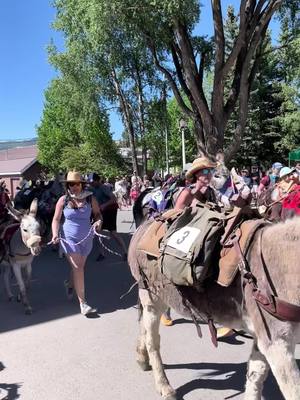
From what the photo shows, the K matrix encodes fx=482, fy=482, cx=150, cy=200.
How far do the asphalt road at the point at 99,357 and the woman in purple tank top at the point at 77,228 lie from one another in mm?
498

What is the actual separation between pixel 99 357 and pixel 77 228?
197cm

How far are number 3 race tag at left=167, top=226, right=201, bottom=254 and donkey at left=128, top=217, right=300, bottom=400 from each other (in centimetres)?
31

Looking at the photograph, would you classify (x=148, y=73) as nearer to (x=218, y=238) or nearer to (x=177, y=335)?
(x=177, y=335)

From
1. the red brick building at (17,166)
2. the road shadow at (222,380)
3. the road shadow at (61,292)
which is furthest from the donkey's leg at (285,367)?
the red brick building at (17,166)

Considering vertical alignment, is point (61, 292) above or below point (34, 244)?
below

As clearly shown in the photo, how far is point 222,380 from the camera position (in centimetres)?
443

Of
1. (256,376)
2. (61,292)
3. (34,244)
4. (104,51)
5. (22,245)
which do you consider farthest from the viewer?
(104,51)

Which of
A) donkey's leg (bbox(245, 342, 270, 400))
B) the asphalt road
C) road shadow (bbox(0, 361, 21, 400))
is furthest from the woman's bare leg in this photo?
donkey's leg (bbox(245, 342, 270, 400))

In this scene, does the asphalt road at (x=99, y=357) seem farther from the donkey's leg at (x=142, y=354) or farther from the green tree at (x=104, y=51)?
the green tree at (x=104, y=51)

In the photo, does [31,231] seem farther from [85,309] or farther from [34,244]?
[85,309]

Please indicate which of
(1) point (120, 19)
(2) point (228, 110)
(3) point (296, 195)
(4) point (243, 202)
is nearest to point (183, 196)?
(4) point (243, 202)

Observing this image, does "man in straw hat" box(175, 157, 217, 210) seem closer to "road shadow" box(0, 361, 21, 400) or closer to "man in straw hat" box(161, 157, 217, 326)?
"man in straw hat" box(161, 157, 217, 326)

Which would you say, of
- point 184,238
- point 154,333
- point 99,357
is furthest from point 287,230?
point 99,357

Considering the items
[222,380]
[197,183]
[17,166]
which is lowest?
[222,380]
